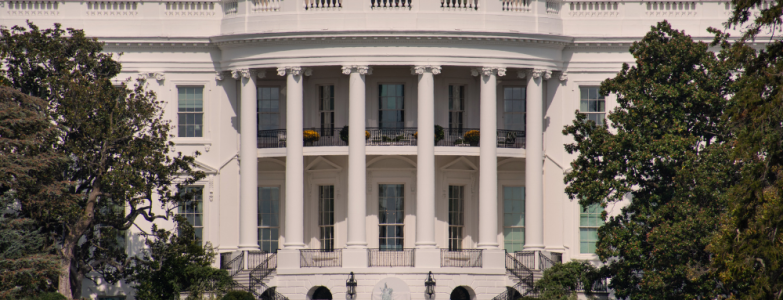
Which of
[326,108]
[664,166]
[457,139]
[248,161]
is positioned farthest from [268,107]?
[664,166]

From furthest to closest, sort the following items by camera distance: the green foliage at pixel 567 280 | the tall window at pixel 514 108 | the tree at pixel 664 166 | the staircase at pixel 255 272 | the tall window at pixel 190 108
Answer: the tall window at pixel 514 108
the tall window at pixel 190 108
the staircase at pixel 255 272
the green foliage at pixel 567 280
the tree at pixel 664 166

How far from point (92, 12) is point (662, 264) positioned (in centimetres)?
2171

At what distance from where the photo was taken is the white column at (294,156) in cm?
4172

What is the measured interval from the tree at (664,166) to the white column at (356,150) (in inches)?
314

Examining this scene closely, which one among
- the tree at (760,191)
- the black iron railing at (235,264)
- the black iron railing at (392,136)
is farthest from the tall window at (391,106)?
the tree at (760,191)

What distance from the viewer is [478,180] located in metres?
45.1

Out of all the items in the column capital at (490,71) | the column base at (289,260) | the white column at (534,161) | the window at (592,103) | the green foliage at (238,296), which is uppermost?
the column capital at (490,71)

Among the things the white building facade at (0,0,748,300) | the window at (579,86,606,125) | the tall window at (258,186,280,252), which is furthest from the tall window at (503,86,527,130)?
the tall window at (258,186,280,252)

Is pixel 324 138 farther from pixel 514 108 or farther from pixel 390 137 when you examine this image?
pixel 514 108

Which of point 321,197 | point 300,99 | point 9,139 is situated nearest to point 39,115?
point 9,139

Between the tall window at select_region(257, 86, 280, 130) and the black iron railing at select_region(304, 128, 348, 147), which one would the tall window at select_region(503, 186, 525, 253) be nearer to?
the black iron railing at select_region(304, 128, 348, 147)

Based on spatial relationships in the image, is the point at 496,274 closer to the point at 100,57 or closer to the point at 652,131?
the point at 652,131

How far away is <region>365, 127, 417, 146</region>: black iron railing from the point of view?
4303cm

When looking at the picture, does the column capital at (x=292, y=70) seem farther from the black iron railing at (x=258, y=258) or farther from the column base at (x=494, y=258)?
the column base at (x=494, y=258)
